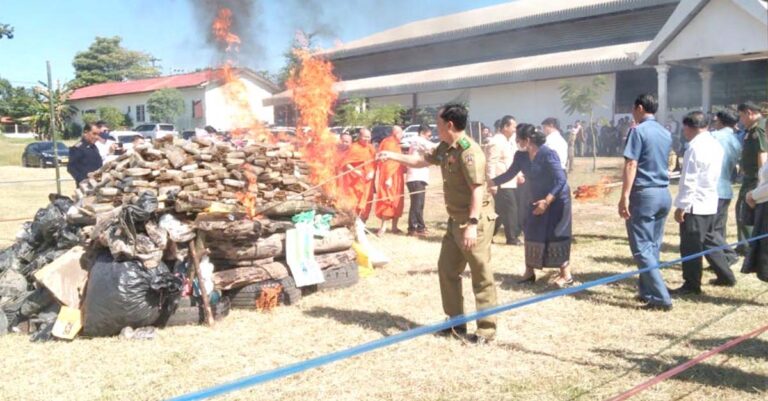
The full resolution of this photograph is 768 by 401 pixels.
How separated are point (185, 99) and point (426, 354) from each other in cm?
3784

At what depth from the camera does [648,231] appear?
5.54m

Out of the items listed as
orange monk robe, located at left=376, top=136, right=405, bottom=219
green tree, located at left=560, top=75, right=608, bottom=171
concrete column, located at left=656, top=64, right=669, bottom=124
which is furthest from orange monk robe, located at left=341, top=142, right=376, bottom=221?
green tree, located at left=560, top=75, right=608, bottom=171

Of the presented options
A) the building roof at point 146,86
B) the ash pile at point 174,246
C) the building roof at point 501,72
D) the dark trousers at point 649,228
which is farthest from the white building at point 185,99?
the dark trousers at point 649,228

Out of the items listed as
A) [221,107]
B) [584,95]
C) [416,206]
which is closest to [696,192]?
[416,206]

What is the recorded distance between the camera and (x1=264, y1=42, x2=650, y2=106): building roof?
2267cm

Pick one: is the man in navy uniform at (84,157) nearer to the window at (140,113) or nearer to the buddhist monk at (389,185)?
the buddhist monk at (389,185)

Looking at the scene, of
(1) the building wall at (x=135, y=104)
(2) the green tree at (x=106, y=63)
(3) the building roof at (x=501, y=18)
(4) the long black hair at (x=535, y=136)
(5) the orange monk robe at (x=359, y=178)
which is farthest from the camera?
(2) the green tree at (x=106, y=63)

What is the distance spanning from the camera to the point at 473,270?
482 cm

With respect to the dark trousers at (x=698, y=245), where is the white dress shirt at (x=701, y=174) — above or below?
above

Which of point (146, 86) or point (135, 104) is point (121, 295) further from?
point (146, 86)

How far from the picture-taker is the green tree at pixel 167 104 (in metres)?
39.6

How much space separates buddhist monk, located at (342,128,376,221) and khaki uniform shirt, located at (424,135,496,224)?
4357 mm

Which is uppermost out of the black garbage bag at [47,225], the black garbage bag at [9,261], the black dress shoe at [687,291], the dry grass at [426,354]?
the black garbage bag at [47,225]

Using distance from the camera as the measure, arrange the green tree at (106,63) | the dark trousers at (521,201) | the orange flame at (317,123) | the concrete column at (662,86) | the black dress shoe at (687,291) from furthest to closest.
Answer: the green tree at (106,63), the concrete column at (662,86), the dark trousers at (521,201), the orange flame at (317,123), the black dress shoe at (687,291)
